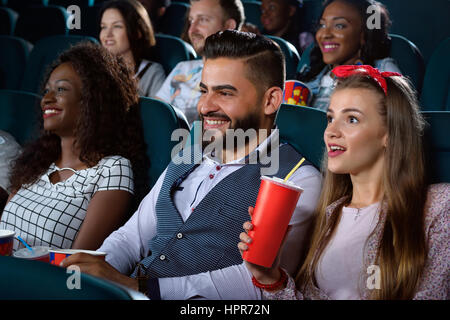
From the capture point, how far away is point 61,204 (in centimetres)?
158

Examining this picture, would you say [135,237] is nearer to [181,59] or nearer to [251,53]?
[251,53]

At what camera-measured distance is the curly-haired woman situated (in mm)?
1561

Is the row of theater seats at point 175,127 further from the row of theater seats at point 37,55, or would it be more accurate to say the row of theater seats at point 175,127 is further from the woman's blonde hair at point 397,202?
the row of theater seats at point 37,55

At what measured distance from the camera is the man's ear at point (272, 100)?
4.68ft

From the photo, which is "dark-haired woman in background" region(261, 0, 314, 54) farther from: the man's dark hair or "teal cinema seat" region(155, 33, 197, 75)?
the man's dark hair

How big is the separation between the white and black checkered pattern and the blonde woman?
64cm

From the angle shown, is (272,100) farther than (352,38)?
No

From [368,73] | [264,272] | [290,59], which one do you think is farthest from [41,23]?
[264,272]

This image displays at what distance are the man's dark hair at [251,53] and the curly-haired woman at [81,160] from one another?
0.41 m

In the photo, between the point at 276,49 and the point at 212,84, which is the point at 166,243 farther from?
the point at 276,49

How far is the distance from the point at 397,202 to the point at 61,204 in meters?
0.92

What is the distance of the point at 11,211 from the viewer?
164 centimetres
